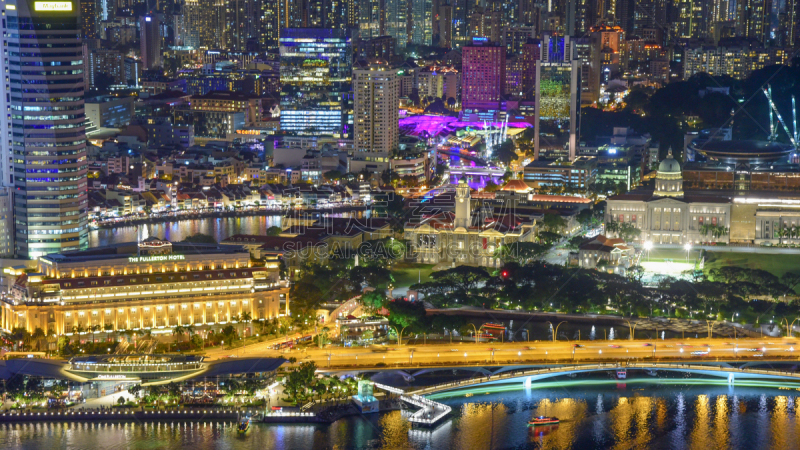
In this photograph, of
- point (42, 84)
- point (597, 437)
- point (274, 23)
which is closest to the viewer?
point (597, 437)

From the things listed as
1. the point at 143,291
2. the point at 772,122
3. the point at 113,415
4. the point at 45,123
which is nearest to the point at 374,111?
the point at 772,122

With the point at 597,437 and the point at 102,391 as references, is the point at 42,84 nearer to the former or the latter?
the point at 102,391

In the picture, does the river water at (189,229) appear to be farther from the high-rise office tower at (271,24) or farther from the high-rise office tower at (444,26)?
the high-rise office tower at (444,26)

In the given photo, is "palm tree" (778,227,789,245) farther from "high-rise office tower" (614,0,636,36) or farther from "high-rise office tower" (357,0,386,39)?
"high-rise office tower" (357,0,386,39)

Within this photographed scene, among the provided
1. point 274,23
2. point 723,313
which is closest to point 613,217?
point 723,313

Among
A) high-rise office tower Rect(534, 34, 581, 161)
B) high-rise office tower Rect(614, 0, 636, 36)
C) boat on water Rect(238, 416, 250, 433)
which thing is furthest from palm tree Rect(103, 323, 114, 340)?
high-rise office tower Rect(614, 0, 636, 36)
